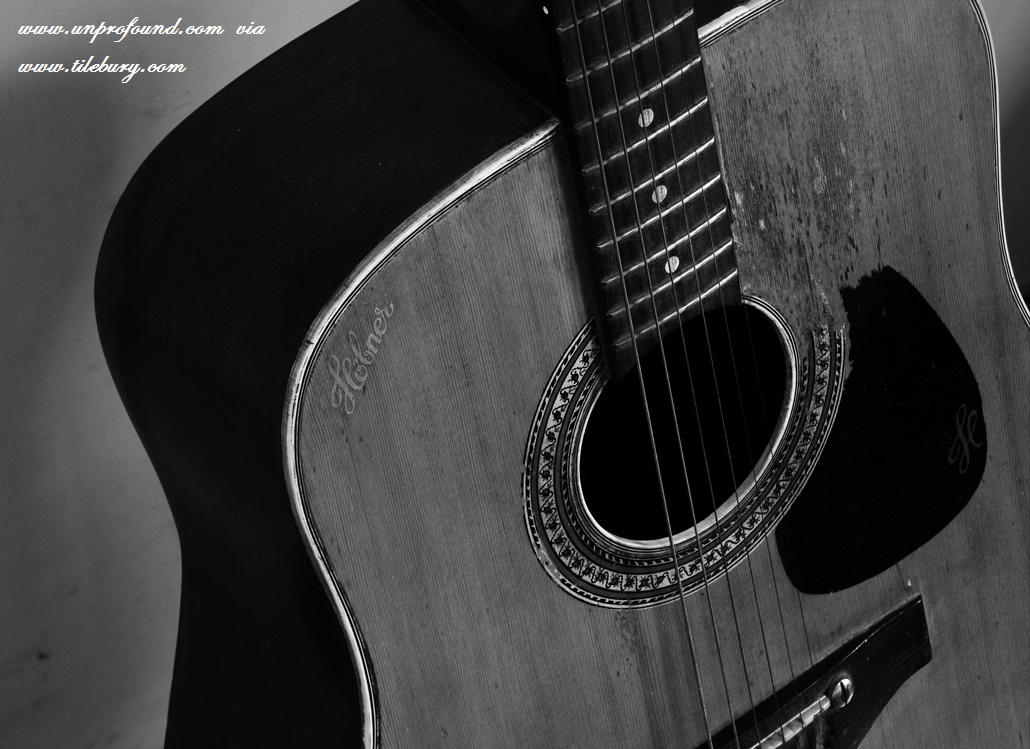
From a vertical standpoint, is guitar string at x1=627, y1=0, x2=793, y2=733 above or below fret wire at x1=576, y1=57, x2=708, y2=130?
below

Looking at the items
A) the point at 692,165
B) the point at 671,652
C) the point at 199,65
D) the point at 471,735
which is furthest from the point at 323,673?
the point at 199,65

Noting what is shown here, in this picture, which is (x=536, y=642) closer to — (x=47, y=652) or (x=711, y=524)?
(x=711, y=524)

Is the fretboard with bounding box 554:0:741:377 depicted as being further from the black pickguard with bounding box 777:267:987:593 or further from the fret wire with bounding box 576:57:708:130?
the black pickguard with bounding box 777:267:987:593

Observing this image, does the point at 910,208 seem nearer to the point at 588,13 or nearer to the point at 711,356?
the point at 711,356

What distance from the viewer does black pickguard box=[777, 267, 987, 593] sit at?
2.29 ft

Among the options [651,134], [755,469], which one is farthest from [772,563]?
[651,134]

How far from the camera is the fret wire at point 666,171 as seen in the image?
56 centimetres

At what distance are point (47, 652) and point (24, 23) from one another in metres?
0.50

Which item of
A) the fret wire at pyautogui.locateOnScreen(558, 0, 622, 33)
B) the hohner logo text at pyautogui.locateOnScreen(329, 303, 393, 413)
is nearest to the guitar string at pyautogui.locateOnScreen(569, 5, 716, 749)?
the fret wire at pyautogui.locateOnScreen(558, 0, 622, 33)

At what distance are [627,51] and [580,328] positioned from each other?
14 cm

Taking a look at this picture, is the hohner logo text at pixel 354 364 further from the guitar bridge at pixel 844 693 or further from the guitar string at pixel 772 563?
the guitar bridge at pixel 844 693

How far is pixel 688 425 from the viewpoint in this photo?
0.67m

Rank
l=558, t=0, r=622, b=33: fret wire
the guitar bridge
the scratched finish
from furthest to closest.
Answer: the guitar bridge
the scratched finish
l=558, t=0, r=622, b=33: fret wire

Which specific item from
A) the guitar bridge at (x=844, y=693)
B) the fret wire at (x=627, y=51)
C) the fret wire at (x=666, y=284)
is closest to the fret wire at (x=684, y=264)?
the fret wire at (x=666, y=284)
